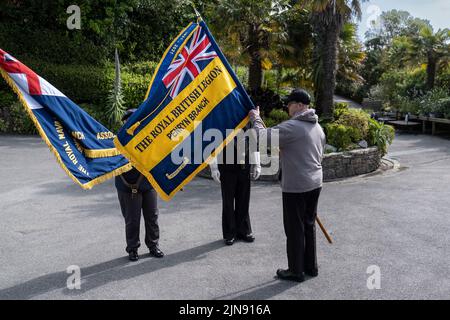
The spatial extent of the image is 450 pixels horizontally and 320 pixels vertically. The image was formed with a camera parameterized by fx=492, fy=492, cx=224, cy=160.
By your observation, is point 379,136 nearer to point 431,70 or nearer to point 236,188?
point 236,188

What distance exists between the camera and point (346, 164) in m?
9.99

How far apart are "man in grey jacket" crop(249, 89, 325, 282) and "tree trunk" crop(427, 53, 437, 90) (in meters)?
16.7

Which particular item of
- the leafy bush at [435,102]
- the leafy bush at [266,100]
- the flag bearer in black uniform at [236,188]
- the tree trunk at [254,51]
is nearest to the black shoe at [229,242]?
the flag bearer in black uniform at [236,188]

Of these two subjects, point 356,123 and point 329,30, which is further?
point 329,30

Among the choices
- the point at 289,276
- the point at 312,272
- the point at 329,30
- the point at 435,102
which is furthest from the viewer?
the point at 435,102

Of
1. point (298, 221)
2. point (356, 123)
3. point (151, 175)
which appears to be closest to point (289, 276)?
point (298, 221)

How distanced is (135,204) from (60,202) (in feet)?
9.50

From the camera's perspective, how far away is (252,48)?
44.5ft

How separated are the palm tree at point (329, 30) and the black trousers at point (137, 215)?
290 inches

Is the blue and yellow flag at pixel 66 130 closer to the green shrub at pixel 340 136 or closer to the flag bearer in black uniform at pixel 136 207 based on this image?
the flag bearer in black uniform at pixel 136 207

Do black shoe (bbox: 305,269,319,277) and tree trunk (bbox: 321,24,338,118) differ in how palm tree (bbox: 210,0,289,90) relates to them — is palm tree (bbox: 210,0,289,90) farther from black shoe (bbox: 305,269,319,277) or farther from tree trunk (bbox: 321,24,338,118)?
black shoe (bbox: 305,269,319,277)

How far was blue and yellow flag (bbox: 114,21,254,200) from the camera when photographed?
489cm

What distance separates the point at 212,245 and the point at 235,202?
59 cm

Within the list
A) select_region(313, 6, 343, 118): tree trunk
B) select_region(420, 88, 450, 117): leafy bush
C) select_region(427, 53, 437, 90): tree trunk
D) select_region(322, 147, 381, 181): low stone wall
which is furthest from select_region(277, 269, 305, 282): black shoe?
select_region(427, 53, 437, 90): tree trunk
